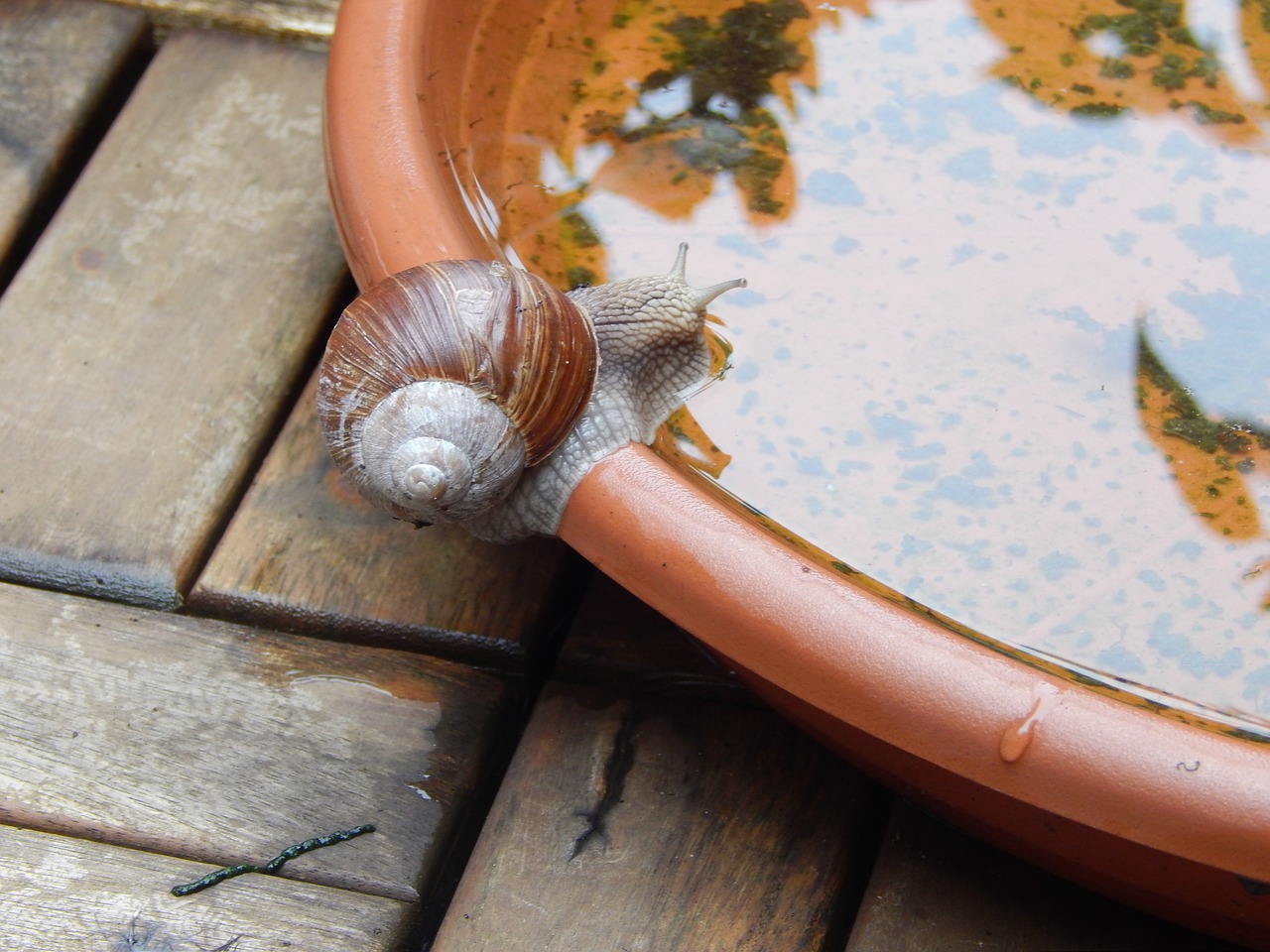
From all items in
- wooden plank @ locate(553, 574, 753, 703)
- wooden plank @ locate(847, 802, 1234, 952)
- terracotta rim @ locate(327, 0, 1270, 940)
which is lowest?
wooden plank @ locate(847, 802, 1234, 952)

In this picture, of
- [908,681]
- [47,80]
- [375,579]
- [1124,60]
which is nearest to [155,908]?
[375,579]

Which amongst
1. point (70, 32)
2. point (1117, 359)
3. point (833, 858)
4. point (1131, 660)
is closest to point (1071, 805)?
point (1131, 660)

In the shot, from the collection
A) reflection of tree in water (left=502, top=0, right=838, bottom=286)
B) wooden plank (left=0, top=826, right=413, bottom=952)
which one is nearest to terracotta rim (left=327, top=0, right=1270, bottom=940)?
reflection of tree in water (left=502, top=0, right=838, bottom=286)

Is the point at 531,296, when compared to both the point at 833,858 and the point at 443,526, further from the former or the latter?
the point at 833,858

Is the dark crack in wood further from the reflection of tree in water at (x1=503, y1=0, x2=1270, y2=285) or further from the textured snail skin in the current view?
the reflection of tree in water at (x1=503, y1=0, x2=1270, y2=285)

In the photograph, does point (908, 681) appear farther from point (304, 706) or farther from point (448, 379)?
point (304, 706)
